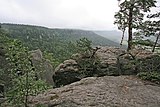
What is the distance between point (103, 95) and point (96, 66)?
8231mm

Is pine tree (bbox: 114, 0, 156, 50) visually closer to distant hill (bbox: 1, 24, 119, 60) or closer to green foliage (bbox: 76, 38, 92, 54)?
green foliage (bbox: 76, 38, 92, 54)

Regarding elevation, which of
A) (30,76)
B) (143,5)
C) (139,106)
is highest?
(143,5)

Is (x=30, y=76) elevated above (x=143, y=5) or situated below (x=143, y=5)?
below

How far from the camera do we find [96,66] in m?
19.7

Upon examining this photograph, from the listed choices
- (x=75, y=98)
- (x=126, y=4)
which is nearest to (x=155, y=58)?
(x=75, y=98)

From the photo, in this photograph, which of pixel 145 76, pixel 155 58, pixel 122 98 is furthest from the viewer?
pixel 155 58

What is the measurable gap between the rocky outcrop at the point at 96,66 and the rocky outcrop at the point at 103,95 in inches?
234

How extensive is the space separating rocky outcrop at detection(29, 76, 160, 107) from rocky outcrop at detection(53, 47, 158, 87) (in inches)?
234

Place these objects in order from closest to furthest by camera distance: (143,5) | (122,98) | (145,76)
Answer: (122,98) → (145,76) → (143,5)

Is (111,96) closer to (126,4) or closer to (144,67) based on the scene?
(144,67)

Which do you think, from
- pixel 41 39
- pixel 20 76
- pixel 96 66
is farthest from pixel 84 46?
pixel 41 39

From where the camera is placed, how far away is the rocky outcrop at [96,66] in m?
19.6

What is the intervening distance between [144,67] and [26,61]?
9.20m

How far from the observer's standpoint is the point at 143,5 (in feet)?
84.1
